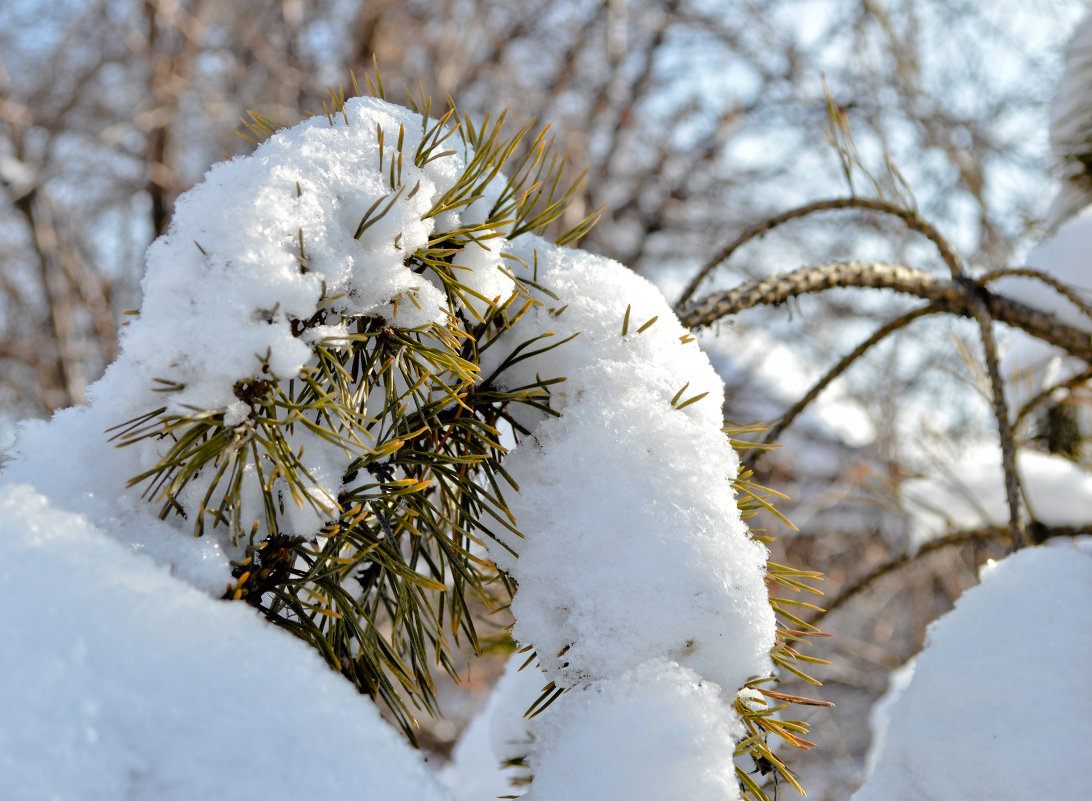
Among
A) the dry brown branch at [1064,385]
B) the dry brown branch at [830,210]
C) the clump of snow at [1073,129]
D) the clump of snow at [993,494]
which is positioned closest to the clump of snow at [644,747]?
the dry brown branch at [830,210]

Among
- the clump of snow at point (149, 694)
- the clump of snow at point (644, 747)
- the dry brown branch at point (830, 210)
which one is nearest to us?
the clump of snow at point (149, 694)

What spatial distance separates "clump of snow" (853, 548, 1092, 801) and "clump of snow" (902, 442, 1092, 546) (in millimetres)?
614

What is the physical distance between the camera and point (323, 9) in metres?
4.66

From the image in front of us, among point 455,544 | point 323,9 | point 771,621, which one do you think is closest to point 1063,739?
point 771,621

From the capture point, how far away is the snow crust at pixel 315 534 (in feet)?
1.22

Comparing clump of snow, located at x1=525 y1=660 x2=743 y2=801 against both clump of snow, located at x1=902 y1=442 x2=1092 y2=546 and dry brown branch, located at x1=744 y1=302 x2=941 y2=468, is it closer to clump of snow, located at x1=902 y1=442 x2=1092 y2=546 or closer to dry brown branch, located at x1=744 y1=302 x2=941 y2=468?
dry brown branch, located at x1=744 y1=302 x2=941 y2=468

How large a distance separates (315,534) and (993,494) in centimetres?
161

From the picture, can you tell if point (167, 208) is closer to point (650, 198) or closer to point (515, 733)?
point (650, 198)

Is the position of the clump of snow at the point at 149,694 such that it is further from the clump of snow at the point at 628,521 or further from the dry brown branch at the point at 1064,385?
the dry brown branch at the point at 1064,385

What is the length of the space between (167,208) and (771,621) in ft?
13.9

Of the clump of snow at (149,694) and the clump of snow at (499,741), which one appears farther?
the clump of snow at (499,741)

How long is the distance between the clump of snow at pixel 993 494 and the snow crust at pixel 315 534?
105 centimetres

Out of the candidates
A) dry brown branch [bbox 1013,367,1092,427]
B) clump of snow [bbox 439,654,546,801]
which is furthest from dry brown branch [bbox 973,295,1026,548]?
clump of snow [bbox 439,654,546,801]

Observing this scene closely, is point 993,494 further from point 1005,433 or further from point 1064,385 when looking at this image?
point 1005,433
